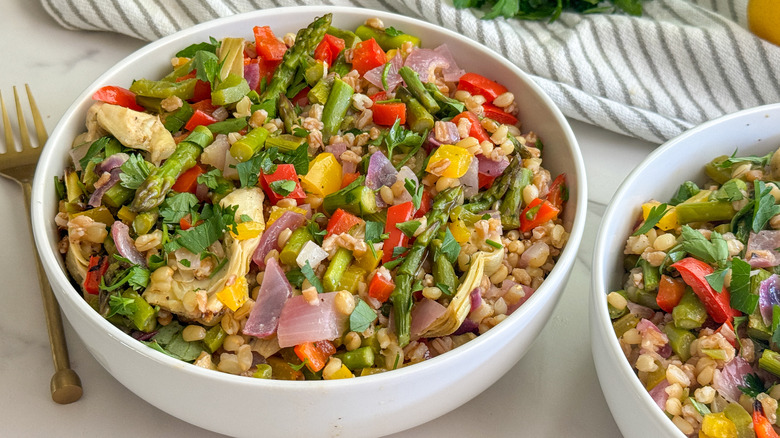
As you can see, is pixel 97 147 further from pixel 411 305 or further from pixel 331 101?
pixel 411 305

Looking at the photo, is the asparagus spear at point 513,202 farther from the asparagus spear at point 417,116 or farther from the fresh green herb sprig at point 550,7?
the fresh green herb sprig at point 550,7

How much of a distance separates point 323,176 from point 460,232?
41 centimetres

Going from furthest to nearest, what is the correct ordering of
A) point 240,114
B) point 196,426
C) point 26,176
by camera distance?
point 26,176, point 240,114, point 196,426

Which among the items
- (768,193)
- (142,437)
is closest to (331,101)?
(142,437)

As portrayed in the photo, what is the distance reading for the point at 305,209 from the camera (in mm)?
2092

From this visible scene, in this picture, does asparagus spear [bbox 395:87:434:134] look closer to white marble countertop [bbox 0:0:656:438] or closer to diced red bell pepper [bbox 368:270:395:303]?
diced red bell pepper [bbox 368:270:395:303]

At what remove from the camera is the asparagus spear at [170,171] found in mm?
1999

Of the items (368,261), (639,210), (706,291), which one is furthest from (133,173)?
(706,291)

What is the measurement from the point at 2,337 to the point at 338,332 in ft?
3.58

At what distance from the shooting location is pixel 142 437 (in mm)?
2080

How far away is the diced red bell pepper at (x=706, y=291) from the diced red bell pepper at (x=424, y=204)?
671 millimetres

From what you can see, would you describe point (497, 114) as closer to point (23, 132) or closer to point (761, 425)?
point (761, 425)

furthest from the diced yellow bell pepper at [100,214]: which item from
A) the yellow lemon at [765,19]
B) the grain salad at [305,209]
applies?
the yellow lemon at [765,19]

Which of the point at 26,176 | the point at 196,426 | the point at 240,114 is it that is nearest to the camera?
the point at 196,426
